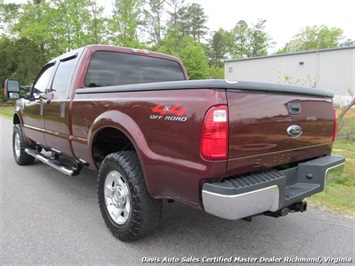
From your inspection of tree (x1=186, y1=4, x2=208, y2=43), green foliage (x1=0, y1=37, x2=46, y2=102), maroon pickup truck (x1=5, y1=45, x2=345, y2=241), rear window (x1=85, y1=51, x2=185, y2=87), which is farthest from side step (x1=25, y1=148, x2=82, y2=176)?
tree (x1=186, y1=4, x2=208, y2=43)

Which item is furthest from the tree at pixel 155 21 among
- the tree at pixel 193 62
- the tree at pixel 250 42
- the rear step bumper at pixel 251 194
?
the rear step bumper at pixel 251 194

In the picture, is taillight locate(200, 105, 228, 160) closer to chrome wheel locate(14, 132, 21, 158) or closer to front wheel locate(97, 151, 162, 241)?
front wheel locate(97, 151, 162, 241)

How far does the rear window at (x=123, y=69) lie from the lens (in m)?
3.84

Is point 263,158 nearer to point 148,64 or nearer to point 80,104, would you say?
point 80,104

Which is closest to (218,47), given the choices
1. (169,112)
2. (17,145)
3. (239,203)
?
(17,145)

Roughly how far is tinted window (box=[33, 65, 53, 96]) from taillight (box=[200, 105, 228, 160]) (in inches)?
140

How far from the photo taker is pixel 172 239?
295 cm

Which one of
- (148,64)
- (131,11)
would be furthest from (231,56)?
(148,64)

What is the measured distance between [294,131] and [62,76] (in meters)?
3.30

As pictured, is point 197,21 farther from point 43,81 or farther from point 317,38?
Result: point 43,81

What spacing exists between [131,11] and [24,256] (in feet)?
102

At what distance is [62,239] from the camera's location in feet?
9.68

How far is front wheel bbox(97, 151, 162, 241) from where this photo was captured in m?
2.63

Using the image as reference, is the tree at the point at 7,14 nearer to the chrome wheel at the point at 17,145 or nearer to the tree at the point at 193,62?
the tree at the point at 193,62
